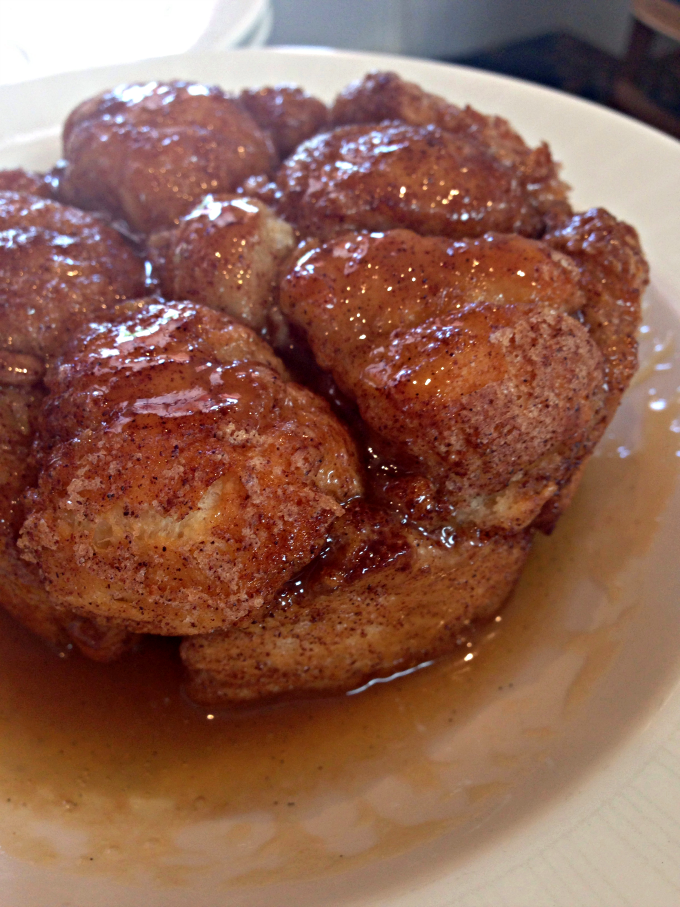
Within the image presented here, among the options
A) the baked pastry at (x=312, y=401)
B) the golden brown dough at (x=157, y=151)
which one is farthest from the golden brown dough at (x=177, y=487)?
the golden brown dough at (x=157, y=151)


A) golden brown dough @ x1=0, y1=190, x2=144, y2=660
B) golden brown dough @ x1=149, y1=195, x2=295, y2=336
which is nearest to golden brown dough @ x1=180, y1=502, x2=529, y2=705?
golden brown dough @ x1=0, y1=190, x2=144, y2=660

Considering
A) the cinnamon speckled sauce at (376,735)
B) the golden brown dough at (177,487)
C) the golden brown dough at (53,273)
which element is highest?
the golden brown dough at (53,273)

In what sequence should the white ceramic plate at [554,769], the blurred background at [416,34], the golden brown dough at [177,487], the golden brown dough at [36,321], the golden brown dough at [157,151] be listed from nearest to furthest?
the white ceramic plate at [554,769] → the golden brown dough at [177,487] → the golden brown dough at [36,321] → the golden brown dough at [157,151] → the blurred background at [416,34]

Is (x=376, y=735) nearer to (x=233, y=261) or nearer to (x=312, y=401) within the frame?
(x=312, y=401)

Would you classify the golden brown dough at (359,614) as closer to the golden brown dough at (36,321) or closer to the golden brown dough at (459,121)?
the golden brown dough at (36,321)

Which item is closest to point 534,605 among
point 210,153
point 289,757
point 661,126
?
point 289,757
